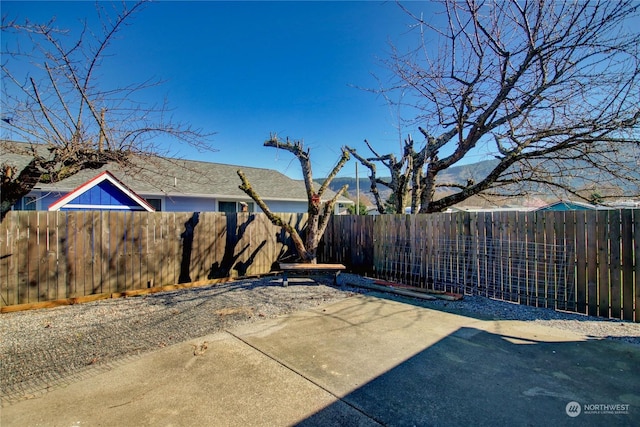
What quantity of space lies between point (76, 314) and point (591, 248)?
7.92 meters

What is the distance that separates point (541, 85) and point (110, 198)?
962 cm

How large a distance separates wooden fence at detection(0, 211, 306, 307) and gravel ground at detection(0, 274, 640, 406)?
0.50 m

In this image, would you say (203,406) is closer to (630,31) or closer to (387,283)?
(387,283)

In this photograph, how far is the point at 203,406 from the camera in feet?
8.03

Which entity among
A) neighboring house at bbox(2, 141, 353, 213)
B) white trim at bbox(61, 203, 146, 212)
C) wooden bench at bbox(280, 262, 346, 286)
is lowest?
wooden bench at bbox(280, 262, 346, 286)

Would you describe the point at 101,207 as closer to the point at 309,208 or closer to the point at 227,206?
the point at 309,208

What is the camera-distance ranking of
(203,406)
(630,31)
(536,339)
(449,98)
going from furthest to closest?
(449,98) → (630,31) → (536,339) → (203,406)

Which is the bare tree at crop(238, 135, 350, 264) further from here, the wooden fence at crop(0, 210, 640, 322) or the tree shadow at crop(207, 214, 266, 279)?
the wooden fence at crop(0, 210, 640, 322)

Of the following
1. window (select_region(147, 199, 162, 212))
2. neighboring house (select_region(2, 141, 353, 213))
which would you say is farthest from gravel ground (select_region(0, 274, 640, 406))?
window (select_region(147, 199, 162, 212))

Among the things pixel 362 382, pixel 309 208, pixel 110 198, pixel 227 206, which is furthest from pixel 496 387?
pixel 227 206

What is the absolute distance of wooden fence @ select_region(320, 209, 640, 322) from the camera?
14.4 ft

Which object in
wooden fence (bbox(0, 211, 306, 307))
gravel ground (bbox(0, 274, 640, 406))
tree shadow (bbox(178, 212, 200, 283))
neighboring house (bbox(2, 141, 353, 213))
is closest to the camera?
gravel ground (bbox(0, 274, 640, 406))

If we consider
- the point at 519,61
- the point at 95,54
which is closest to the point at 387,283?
the point at 519,61

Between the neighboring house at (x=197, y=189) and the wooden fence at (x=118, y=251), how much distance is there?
6.49ft
